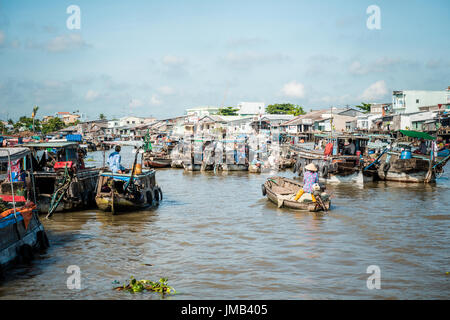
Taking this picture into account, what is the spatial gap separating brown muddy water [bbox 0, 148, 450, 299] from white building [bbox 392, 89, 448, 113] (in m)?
35.0

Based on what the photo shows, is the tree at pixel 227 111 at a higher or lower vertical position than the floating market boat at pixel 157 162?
higher

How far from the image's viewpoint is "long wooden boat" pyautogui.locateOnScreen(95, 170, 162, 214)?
13.5m

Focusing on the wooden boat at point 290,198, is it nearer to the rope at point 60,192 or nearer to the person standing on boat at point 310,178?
the person standing on boat at point 310,178

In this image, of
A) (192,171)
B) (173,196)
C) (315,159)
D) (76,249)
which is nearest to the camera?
(76,249)

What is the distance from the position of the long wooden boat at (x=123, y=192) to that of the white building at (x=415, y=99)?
41288mm

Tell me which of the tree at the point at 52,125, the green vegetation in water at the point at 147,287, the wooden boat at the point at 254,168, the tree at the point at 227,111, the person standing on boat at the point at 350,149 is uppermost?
the tree at the point at 227,111

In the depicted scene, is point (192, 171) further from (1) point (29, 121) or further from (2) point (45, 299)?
(1) point (29, 121)

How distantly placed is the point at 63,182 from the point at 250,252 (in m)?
6.84

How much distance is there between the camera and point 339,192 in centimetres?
1927

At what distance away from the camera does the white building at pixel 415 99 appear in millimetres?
48812

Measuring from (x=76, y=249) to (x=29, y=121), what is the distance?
6146 cm

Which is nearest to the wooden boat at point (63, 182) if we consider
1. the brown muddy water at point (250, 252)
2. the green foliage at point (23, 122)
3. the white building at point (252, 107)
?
the brown muddy water at point (250, 252)

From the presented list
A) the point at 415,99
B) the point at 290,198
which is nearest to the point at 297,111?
the point at 415,99

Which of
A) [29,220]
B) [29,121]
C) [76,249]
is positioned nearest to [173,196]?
[76,249]
